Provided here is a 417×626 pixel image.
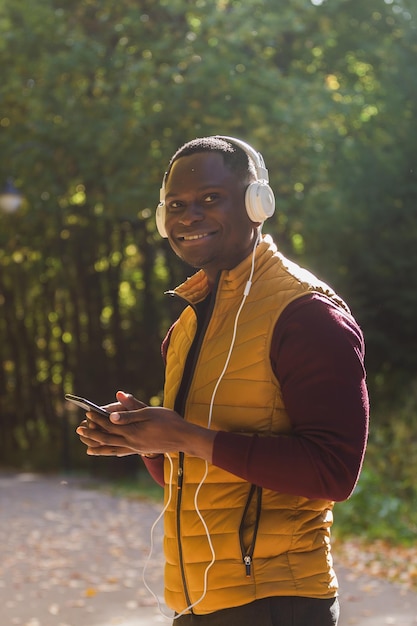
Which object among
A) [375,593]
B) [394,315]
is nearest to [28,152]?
[394,315]

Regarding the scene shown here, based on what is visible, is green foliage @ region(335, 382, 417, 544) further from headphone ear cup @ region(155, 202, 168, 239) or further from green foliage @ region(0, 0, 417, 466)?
headphone ear cup @ region(155, 202, 168, 239)

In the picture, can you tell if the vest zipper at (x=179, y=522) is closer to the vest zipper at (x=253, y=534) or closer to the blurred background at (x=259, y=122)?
the vest zipper at (x=253, y=534)

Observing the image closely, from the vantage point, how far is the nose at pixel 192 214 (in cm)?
239

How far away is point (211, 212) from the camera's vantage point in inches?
94.1

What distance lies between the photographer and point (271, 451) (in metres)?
2.17

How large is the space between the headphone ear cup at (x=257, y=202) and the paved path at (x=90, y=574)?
391cm

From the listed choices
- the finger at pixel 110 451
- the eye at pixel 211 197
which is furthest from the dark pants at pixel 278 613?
the eye at pixel 211 197

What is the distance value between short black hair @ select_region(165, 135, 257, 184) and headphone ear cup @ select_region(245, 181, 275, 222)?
43 millimetres

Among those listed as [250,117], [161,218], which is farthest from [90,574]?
[250,117]

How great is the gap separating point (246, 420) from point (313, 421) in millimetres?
174

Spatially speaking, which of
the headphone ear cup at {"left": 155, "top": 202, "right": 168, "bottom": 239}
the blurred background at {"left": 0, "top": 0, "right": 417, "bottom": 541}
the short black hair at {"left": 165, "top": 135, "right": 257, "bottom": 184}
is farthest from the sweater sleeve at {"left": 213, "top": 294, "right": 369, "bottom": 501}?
the blurred background at {"left": 0, "top": 0, "right": 417, "bottom": 541}

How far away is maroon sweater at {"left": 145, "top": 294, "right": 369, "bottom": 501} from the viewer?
2154 millimetres

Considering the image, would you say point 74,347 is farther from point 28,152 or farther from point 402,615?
point 402,615

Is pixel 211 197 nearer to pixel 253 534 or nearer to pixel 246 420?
pixel 246 420
